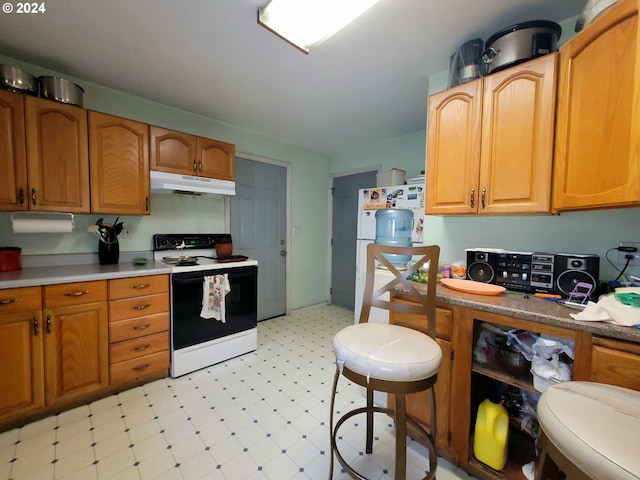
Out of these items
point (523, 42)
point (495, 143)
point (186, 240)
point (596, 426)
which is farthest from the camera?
point (186, 240)

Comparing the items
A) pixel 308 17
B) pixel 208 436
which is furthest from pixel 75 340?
pixel 308 17

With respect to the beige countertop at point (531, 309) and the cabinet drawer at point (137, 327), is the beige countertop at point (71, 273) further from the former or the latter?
the beige countertop at point (531, 309)

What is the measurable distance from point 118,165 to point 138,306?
1.14 m

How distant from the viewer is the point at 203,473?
1312 millimetres

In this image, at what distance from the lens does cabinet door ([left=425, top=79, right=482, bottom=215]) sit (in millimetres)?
1519

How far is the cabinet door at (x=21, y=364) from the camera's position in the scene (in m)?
1.50

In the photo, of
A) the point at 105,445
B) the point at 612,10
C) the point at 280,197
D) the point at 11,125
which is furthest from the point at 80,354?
the point at 612,10

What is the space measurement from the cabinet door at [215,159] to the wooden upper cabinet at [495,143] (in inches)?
75.6

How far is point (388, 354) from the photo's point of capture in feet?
3.04

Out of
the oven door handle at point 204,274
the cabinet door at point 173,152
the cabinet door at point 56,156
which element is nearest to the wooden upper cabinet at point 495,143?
the oven door handle at point 204,274

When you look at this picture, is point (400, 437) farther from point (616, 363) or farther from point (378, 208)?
point (378, 208)

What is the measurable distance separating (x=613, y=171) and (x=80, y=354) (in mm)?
3104

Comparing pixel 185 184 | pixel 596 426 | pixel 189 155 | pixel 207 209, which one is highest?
pixel 189 155

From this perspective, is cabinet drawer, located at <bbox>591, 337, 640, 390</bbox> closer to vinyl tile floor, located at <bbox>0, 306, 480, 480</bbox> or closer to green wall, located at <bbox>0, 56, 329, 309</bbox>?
vinyl tile floor, located at <bbox>0, 306, 480, 480</bbox>
